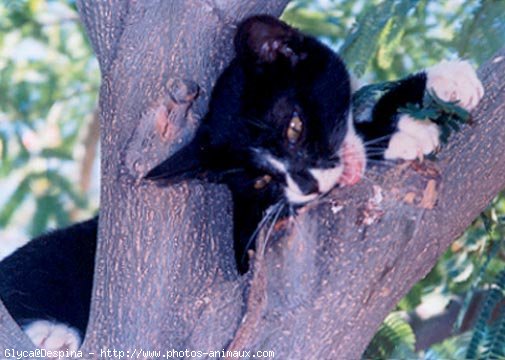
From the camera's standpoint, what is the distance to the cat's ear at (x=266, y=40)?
2141 mm

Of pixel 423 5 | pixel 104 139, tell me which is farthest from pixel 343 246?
pixel 423 5

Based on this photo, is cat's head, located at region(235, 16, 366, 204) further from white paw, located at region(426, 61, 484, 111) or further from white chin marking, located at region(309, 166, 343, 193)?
white paw, located at region(426, 61, 484, 111)

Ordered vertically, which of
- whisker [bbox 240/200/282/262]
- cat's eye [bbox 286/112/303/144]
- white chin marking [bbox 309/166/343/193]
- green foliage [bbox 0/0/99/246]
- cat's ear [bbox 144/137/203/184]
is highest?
cat's eye [bbox 286/112/303/144]

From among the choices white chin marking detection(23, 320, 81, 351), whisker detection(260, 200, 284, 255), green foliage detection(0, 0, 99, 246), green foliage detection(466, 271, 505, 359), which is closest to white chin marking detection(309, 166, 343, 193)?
whisker detection(260, 200, 284, 255)

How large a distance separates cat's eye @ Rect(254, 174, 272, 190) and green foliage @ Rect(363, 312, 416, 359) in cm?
59

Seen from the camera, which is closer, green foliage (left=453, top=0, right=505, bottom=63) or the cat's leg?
the cat's leg

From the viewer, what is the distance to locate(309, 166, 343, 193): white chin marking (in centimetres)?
203

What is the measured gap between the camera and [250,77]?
2.18 m

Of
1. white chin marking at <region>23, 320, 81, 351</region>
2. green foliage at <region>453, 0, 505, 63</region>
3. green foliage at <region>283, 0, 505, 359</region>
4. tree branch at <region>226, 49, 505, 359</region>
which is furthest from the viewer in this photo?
green foliage at <region>453, 0, 505, 63</region>

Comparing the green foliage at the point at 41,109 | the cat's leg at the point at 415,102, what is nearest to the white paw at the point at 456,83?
the cat's leg at the point at 415,102

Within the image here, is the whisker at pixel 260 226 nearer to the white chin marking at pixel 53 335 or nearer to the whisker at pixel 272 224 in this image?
the whisker at pixel 272 224

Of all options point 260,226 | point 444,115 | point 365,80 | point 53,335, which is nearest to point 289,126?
point 260,226

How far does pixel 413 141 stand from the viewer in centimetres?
196

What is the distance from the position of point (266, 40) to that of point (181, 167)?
0.43 metres
